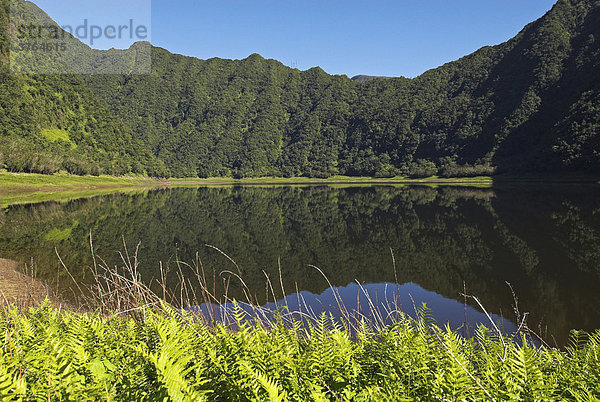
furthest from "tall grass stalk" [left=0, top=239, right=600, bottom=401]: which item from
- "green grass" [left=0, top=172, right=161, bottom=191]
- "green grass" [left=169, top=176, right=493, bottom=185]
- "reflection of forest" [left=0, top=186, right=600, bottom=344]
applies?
"green grass" [left=169, top=176, right=493, bottom=185]

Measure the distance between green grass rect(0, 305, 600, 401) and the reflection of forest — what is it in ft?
30.5

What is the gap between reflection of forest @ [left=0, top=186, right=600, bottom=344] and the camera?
15711mm

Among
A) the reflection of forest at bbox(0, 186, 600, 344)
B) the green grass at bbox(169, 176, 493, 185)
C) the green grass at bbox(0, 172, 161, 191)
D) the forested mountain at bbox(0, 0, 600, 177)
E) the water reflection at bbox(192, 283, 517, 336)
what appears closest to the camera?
the water reflection at bbox(192, 283, 517, 336)

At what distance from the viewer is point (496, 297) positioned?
48.3ft

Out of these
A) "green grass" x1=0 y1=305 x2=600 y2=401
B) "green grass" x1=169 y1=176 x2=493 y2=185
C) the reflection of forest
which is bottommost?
"green grass" x1=169 y1=176 x2=493 y2=185

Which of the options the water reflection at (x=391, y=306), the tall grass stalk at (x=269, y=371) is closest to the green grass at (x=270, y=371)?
the tall grass stalk at (x=269, y=371)

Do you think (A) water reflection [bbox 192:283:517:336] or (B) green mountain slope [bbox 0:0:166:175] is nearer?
(A) water reflection [bbox 192:283:517:336]

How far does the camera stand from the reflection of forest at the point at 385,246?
15.7m

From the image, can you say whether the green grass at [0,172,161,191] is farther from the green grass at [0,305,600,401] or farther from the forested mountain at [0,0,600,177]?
the green grass at [0,305,600,401]

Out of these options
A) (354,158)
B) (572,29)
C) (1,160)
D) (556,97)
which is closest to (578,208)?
(1,160)

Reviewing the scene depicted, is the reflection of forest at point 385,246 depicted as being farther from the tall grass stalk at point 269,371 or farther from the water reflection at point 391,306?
the tall grass stalk at point 269,371

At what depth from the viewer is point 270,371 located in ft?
9.75

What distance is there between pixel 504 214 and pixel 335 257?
78.5ft

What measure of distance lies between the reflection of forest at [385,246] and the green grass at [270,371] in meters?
9.30
